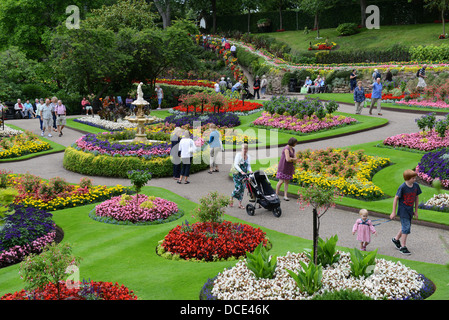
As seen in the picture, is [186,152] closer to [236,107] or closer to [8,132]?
[8,132]

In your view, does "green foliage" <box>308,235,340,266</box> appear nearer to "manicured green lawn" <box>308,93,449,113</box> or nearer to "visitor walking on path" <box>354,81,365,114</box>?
"visitor walking on path" <box>354,81,365,114</box>

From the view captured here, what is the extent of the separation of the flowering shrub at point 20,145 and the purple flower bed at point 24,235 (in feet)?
31.4

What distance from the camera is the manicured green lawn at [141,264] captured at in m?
7.80

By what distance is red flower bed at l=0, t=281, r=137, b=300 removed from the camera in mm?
6734

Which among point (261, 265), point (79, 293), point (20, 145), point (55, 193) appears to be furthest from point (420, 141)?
point (20, 145)

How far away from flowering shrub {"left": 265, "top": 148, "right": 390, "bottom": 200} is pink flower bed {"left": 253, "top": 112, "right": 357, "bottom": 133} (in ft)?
19.8

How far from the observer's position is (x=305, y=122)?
22.8m

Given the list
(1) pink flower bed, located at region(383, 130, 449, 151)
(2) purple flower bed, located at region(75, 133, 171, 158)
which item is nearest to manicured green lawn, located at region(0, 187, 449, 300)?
Answer: (2) purple flower bed, located at region(75, 133, 171, 158)

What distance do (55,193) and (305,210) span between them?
6536 mm

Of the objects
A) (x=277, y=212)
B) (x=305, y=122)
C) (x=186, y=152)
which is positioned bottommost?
(x=277, y=212)

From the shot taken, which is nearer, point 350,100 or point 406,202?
point 406,202

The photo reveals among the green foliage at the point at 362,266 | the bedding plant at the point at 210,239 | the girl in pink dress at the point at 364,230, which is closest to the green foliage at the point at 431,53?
the girl in pink dress at the point at 364,230

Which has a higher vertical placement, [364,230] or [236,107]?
[236,107]

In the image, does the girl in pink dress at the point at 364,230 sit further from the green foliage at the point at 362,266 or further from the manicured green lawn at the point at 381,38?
the manicured green lawn at the point at 381,38
